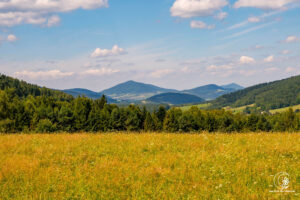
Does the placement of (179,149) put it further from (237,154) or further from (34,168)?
(34,168)

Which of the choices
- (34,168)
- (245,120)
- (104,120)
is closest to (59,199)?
(34,168)

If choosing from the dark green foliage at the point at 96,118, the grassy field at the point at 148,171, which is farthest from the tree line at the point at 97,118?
the grassy field at the point at 148,171

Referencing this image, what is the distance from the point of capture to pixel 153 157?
10867 mm

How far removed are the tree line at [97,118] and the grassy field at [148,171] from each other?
38356 mm

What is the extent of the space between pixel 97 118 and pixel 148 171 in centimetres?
6360

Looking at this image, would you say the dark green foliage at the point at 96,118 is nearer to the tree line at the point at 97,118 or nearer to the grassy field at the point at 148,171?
the tree line at the point at 97,118

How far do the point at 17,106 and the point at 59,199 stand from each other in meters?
65.5

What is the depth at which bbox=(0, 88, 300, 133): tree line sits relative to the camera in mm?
62500

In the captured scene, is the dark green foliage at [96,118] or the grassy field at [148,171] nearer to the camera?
the grassy field at [148,171]

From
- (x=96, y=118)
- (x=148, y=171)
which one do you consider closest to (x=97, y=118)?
(x=96, y=118)

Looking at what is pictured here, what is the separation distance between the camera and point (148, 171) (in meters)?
8.83

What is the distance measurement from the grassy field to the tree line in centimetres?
3836

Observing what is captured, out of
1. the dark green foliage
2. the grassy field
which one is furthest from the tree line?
the grassy field

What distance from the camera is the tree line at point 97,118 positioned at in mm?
62500
